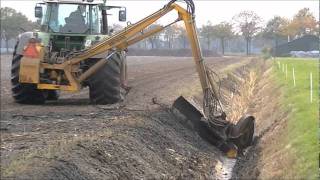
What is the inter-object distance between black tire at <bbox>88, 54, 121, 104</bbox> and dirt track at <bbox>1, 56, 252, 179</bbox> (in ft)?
1.12

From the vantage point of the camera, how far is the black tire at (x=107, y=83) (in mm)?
14562

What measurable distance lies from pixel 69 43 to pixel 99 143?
666cm

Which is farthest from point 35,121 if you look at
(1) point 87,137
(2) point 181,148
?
(2) point 181,148

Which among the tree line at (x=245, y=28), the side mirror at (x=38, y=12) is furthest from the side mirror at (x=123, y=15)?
the tree line at (x=245, y=28)

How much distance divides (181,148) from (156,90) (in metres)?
8.94

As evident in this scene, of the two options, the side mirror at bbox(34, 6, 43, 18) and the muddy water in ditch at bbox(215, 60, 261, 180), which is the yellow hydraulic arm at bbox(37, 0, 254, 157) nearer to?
the muddy water in ditch at bbox(215, 60, 261, 180)

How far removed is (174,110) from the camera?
14250mm

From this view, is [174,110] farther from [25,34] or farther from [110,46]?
[25,34]

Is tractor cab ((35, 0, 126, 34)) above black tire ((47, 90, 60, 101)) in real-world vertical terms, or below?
above

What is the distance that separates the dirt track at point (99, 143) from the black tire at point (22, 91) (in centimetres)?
34

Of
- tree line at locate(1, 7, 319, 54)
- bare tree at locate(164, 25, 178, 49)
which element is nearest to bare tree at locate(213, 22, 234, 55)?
tree line at locate(1, 7, 319, 54)

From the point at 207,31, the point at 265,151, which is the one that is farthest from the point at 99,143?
the point at 207,31

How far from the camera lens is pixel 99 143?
945cm

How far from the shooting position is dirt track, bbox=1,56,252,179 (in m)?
7.91
